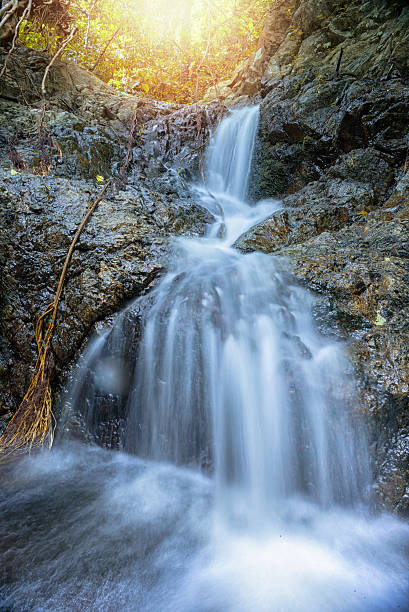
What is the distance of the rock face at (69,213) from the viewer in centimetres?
340

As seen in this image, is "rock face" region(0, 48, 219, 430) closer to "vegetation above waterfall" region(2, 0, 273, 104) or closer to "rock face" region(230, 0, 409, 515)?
"rock face" region(230, 0, 409, 515)

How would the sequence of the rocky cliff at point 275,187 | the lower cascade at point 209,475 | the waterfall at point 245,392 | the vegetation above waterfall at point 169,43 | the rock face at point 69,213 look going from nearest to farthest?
the lower cascade at point 209,475
the waterfall at point 245,392
the rocky cliff at point 275,187
the rock face at point 69,213
the vegetation above waterfall at point 169,43

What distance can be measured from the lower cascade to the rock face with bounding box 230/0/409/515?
8.8 inches

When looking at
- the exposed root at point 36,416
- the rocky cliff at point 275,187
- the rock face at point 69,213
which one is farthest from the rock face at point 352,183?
the exposed root at point 36,416

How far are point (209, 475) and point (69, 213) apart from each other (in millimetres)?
3425

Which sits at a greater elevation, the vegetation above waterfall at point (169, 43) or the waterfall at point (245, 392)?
the vegetation above waterfall at point (169, 43)

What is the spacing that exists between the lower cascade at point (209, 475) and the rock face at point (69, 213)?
409mm

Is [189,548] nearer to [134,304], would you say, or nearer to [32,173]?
[134,304]

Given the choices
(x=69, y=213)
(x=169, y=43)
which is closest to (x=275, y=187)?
(x=69, y=213)

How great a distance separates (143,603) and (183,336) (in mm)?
1971

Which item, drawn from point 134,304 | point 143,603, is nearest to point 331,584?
point 143,603

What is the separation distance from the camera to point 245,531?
2215 millimetres

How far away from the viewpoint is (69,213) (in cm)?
393

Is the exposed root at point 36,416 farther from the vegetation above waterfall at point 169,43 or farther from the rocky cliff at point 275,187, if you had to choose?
the vegetation above waterfall at point 169,43
